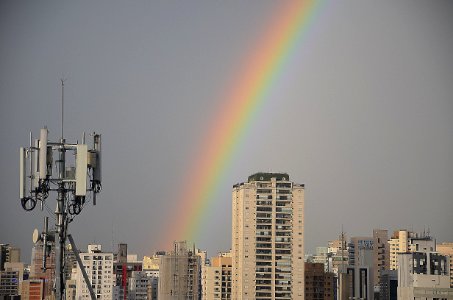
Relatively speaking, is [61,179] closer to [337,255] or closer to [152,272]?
[337,255]

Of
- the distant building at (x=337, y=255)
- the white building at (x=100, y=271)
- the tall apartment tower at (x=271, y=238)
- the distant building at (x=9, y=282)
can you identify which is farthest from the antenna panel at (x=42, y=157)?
the distant building at (x=337, y=255)

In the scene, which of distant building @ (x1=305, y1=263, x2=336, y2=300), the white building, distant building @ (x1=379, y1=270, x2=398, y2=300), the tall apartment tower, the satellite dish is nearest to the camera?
the satellite dish

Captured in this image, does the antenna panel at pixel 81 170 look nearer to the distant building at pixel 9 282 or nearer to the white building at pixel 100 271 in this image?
the distant building at pixel 9 282

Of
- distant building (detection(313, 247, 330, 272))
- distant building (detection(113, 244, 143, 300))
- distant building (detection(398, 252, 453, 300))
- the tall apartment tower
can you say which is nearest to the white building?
distant building (detection(113, 244, 143, 300))

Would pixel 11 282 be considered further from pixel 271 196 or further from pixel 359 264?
pixel 359 264

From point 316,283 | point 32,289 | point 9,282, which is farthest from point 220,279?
point 9,282

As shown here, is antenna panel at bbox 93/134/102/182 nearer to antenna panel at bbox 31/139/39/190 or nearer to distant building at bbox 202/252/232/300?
antenna panel at bbox 31/139/39/190
